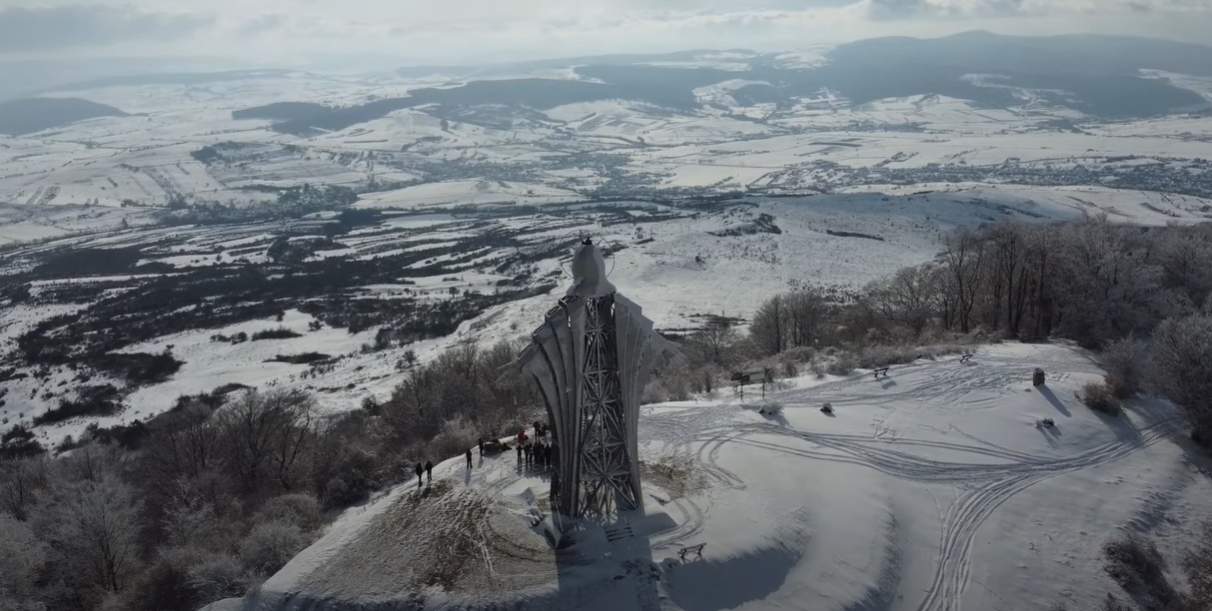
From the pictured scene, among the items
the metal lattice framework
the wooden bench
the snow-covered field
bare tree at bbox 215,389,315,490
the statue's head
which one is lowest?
the snow-covered field

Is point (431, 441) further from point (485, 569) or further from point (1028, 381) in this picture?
point (1028, 381)

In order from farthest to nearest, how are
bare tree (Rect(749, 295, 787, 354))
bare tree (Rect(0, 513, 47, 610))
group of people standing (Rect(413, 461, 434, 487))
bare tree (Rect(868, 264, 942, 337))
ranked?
bare tree (Rect(749, 295, 787, 354)), bare tree (Rect(868, 264, 942, 337)), group of people standing (Rect(413, 461, 434, 487)), bare tree (Rect(0, 513, 47, 610))

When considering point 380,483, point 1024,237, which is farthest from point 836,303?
point 380,483

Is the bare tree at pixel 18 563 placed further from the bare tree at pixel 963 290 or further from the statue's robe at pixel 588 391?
the bare tree at pixel 963 290

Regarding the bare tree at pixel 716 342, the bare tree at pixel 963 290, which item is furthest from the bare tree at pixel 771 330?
the bare tree at pixel 963 290

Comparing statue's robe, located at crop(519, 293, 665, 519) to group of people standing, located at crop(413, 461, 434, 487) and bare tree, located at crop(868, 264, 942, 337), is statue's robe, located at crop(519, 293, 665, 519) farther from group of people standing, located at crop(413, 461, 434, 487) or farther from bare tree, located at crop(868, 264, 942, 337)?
bare tree, located at crop(868, 264, 942, 337)

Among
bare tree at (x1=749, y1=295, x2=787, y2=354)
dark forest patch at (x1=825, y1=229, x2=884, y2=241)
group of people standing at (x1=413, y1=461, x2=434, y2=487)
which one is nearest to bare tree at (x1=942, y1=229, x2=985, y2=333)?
bare tree at (x1=749, y1=295, x2=787, y2=354)
